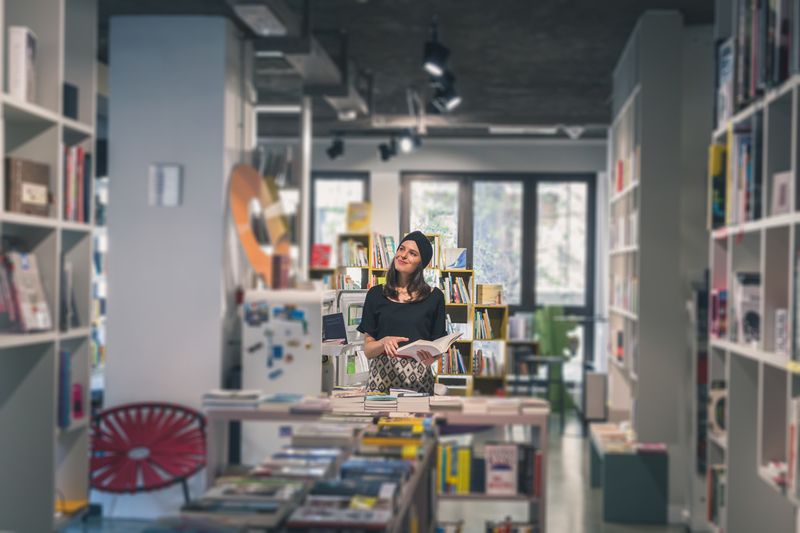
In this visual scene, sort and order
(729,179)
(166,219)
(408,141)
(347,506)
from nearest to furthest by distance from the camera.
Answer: (347,506), (729,179), (166,219), (408,141)

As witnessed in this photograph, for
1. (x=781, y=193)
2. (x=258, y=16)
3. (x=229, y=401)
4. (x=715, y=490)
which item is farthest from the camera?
(x=258, y=16)

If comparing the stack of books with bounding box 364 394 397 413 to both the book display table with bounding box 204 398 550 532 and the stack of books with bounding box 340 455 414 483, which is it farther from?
the book display table with bounding box 204 398 550 532

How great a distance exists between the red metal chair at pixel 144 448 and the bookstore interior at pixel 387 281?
0.07 feet

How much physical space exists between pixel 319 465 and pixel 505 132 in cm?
890

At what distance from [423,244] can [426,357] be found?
0.09 metres

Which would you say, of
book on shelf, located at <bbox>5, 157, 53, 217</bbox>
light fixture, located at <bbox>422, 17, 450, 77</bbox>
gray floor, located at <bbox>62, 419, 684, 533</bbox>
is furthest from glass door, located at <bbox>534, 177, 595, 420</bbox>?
book on shelf, located at <bbox>5, 157, 53, 217</bbox>

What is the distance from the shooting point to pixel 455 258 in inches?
23.8

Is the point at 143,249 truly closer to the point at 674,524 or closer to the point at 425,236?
the point at 674,524

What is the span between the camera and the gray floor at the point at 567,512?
5.39 metres

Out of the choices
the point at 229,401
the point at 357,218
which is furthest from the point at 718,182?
the point at 357,218

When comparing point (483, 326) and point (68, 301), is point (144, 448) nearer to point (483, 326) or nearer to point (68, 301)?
point (68, 301)

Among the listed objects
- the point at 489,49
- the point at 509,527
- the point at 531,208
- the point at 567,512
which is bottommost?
the point at 567,512

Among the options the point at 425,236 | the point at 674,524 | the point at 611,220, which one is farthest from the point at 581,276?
the point at 425,236

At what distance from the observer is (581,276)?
11.9 m
